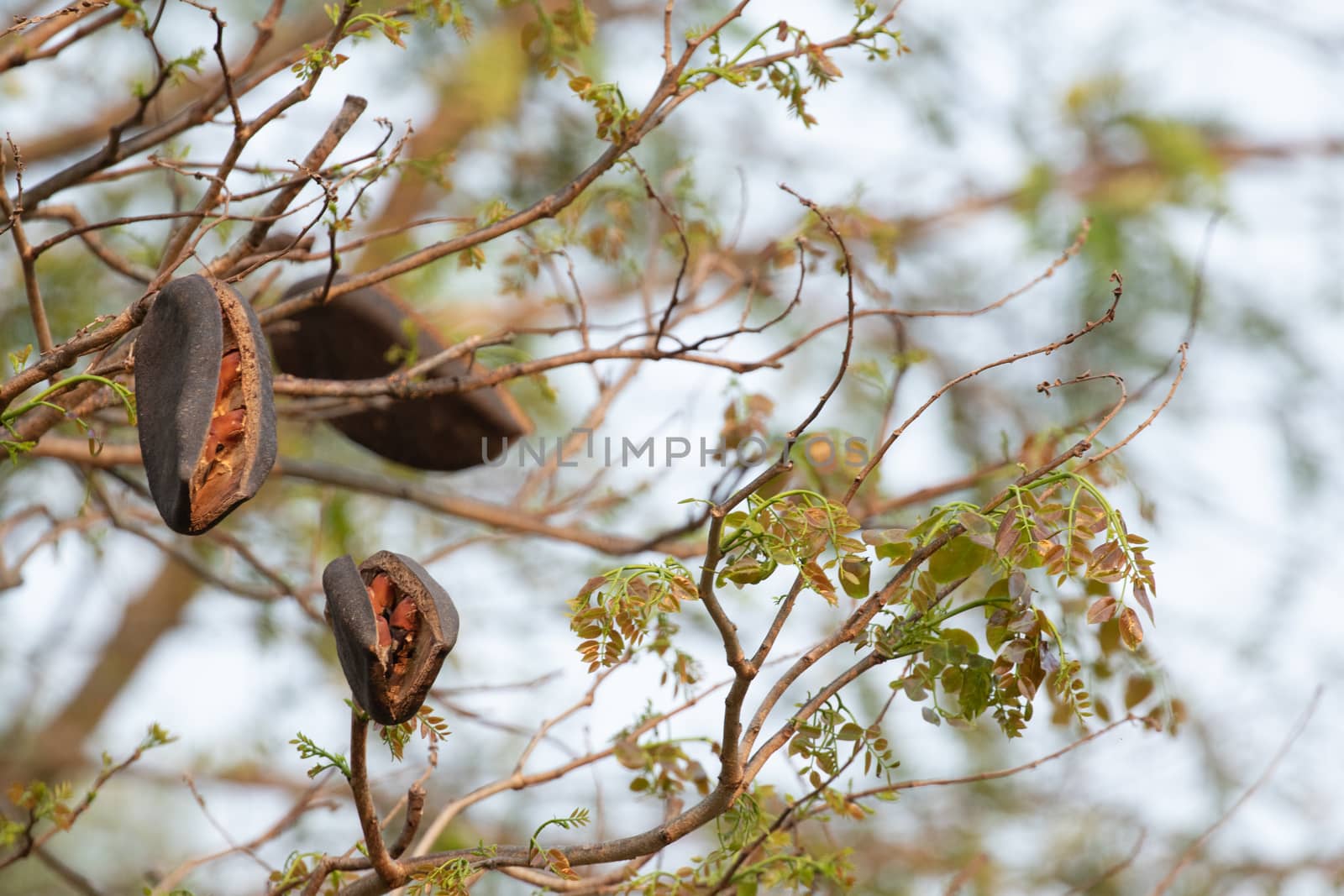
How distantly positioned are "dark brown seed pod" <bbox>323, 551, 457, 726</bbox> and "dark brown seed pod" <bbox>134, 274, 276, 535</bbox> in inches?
4.1

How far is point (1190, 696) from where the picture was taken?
11.5ft

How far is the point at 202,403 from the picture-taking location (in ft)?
2.75

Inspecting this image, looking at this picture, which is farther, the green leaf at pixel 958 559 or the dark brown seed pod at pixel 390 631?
the green leaf at pixel 958 559

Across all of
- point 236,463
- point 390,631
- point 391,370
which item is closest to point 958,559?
point 390,631

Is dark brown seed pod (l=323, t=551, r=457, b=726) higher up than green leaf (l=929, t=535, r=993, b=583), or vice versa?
green leaf (l=929, t=535, r=993, b=583)

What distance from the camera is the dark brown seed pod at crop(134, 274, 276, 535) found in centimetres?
84

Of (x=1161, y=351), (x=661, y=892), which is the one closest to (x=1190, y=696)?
(x=1161, y=351)

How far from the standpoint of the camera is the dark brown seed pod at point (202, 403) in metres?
0.84

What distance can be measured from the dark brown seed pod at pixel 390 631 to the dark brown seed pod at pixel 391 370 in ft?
2.05

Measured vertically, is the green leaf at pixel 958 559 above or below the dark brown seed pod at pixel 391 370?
below

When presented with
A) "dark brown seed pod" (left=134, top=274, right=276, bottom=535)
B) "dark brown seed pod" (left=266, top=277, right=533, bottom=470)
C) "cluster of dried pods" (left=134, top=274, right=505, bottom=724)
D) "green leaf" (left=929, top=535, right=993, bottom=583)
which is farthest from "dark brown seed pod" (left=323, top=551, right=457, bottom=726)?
"dark brown seed pod" (left=266, top=277, right=533, bottom=470)

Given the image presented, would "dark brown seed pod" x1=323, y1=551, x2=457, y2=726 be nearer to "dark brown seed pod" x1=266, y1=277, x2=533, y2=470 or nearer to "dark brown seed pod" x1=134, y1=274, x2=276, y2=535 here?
"dark brown seed pod" x1=134, y1=274, x2=276, y2=535

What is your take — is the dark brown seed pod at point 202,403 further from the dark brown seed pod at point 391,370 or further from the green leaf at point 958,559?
the dark brown seed pod at point 391,370

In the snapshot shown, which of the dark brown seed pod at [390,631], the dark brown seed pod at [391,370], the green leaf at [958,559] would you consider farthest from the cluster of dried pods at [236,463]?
the dark brown seed pod at [391,370]
